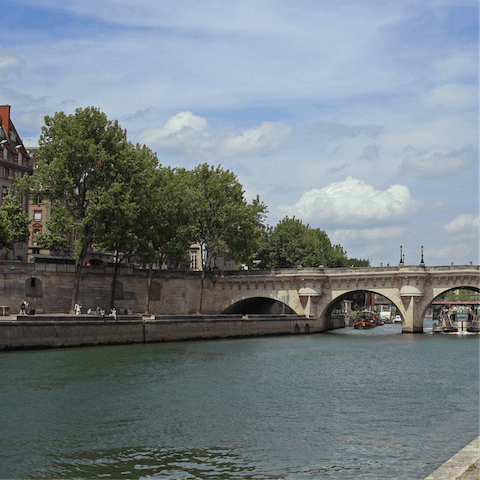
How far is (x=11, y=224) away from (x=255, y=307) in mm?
46863

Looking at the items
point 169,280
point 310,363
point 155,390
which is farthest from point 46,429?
point 169,280

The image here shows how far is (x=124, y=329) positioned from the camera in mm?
58688

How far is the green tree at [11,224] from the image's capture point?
66.7 metres

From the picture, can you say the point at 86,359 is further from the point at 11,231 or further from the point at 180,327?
the point at 11,231

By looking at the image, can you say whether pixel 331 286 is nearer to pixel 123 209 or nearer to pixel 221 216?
pixel 221 216

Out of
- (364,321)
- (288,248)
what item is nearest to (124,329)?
(288,248)

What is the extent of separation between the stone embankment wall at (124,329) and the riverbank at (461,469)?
39.4 m

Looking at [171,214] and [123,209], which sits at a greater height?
[171,214]

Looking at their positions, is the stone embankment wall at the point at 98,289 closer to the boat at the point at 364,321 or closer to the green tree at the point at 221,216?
the green tree at the point at 221,216

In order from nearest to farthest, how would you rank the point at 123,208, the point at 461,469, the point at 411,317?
the point at 461,469
the point at 123,208
the point at 411,317

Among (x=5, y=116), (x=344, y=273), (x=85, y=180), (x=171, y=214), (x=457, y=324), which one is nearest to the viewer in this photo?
(x=85, y=180)

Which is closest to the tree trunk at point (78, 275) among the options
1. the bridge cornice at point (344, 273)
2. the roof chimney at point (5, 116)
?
the bridge cornice at point (344, 273)

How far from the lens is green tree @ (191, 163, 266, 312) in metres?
83.8

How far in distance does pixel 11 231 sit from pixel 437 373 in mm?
42769
